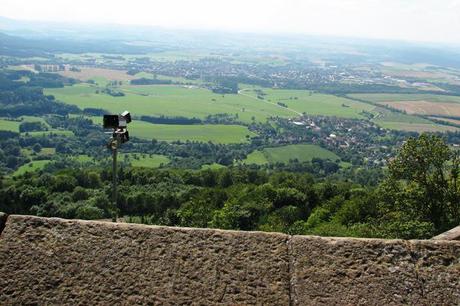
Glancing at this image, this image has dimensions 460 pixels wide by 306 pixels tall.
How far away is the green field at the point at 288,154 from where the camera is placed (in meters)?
93.2

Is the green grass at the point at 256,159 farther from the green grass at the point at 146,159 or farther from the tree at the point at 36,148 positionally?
the tree at the point at 36,148

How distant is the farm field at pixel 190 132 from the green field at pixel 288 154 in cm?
973

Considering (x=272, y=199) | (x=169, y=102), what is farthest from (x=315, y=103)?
(x=272, y=199)

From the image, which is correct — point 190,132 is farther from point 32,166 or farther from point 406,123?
point 406,123

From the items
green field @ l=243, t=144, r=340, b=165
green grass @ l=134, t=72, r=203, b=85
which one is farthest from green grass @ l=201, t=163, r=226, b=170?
green grass @ l=134, t=72, r=203, b=85

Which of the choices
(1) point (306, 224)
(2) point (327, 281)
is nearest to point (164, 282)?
(2) point (327, 281)

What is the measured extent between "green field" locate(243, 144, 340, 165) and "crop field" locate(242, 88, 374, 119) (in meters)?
37.1

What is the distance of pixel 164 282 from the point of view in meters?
3.00

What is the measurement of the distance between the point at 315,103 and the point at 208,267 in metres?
156

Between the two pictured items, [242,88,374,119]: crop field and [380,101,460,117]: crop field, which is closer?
[380,101,460,117]: crop field

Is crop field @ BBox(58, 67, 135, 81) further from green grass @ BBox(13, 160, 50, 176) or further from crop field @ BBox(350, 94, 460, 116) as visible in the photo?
green grass @ BBox(13, 160, 50, 176)

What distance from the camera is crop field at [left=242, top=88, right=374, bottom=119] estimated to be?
142 m

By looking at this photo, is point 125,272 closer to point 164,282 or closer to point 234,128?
point 164,282

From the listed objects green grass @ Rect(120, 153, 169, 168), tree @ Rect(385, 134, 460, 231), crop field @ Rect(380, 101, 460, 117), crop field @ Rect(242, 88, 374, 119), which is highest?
tree @ Rect(385, 134, 460, 231)
